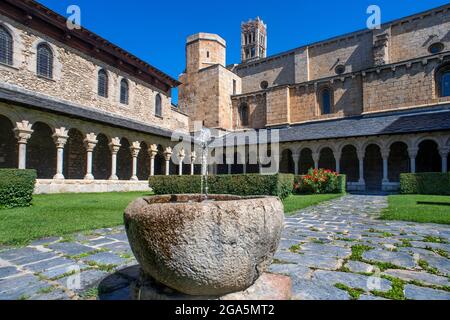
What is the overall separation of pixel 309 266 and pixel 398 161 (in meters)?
18.5

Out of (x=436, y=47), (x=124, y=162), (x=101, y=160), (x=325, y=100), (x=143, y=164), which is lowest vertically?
(x=143, y=164)

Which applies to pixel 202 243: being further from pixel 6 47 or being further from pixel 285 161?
pixel 285 161

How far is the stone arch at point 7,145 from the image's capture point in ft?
42.7

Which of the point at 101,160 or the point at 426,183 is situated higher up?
the point at 101,160

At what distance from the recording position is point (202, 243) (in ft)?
5.51

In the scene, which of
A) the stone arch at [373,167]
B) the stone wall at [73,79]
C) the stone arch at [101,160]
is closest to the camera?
the stone wall at [73,79]

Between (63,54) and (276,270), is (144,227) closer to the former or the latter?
(276,270)

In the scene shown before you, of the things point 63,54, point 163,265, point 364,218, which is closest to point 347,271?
point 163,265

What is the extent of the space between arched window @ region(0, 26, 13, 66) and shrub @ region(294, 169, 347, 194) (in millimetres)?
15572

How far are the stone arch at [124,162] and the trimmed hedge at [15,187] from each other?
35.9 ft

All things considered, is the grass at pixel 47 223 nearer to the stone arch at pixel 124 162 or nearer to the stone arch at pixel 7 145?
the stone arch at pixel 7 145

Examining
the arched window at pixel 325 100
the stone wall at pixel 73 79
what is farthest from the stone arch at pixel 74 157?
the arched window at pixel 325 100

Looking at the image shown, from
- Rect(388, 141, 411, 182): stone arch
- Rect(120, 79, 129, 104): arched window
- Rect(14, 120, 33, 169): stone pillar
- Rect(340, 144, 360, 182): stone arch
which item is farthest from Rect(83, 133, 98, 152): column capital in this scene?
Rect(388, 141, 411, 182): stone arch

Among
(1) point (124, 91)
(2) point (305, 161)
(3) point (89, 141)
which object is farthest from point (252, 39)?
(3) point (89, 141)
